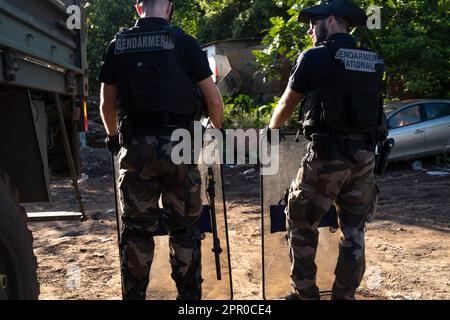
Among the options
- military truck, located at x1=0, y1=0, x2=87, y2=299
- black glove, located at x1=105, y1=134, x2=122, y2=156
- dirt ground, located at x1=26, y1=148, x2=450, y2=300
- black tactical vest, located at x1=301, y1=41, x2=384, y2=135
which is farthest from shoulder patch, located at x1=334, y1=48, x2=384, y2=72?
dirt ground, located at x1=26, y1=148, x2=450, y2=300

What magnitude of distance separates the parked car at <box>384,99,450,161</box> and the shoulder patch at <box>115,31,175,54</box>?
8.29 metres

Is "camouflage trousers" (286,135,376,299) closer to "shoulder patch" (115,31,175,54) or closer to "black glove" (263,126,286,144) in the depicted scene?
"black glove" (263,126,286,144)

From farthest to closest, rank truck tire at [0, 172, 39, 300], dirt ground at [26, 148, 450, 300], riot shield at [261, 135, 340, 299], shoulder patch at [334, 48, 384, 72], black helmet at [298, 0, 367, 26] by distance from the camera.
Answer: dirt ground at [26, 148, 450, 300] < riot shield at [261, 135, 340, 299] < black helmet at [298, 0, 367, 26] < shoulder patch at [334, 48, 384, 72] < truck tire at [0, 172, 39, 300]

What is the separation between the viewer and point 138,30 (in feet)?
9.23

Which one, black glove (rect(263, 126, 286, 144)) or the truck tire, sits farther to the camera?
black glove (rect(263, 126, 286, 144))

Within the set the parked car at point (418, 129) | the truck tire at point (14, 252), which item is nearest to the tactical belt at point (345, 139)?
the truck tire at point (14, 252)

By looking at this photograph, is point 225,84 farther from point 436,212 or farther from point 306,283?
point 306,283

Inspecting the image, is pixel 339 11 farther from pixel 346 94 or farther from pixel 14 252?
pixel 14 252

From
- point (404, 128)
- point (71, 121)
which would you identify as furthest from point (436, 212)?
point (71, 121)

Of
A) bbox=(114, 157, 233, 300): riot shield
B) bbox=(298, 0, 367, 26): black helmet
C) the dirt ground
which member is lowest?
the dirt ground

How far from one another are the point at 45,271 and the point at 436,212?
4.88 m

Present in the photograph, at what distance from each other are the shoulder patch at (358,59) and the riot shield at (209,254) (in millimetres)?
995

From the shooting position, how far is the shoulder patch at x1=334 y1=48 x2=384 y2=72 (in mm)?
2896

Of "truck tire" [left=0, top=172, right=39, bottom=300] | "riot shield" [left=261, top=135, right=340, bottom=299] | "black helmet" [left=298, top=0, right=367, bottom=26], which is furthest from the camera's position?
"riot shield" [left=261, top=135, right=340, bottom=299]
